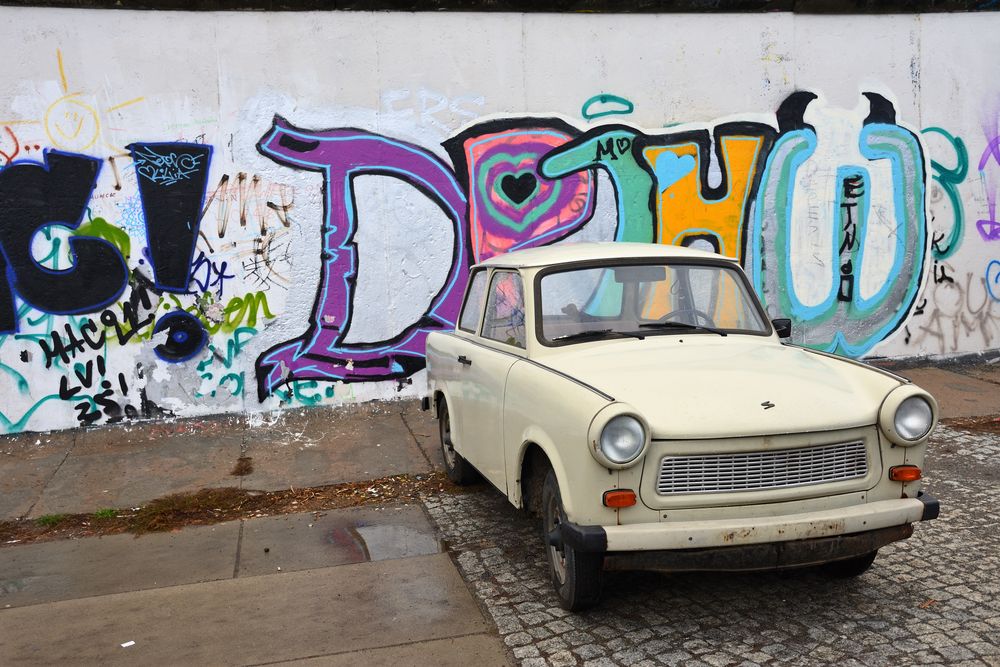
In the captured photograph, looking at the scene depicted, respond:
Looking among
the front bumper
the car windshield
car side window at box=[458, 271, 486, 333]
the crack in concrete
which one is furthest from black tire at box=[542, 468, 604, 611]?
the crack in concrete

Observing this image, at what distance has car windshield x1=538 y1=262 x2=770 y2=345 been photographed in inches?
190

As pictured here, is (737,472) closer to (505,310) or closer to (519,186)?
(505,310)

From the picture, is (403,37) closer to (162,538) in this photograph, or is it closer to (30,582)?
Result: (162,538)

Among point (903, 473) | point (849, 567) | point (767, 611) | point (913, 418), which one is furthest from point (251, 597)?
point (913, 418)

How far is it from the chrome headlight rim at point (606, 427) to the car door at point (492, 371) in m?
1.16

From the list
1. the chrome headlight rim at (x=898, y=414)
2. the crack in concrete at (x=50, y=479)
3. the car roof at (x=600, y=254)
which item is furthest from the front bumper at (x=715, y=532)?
the crack in concrete at (x=50, y=479)

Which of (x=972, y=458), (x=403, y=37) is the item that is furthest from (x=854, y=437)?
(x=403, y=37)

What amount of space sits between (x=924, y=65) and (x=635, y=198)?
3.48 metres

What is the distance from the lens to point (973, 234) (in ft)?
32.1

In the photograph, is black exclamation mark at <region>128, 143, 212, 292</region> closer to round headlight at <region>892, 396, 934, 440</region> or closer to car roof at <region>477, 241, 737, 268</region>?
car roof at <region>477, 241, 737, 268</region>

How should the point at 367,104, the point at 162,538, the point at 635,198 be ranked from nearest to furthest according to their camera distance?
the point at 162,538
the point at 367,104
the point at 635,198

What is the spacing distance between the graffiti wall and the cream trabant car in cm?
416

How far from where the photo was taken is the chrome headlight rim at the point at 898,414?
384 centimetres

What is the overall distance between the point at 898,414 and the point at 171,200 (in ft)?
21.2
